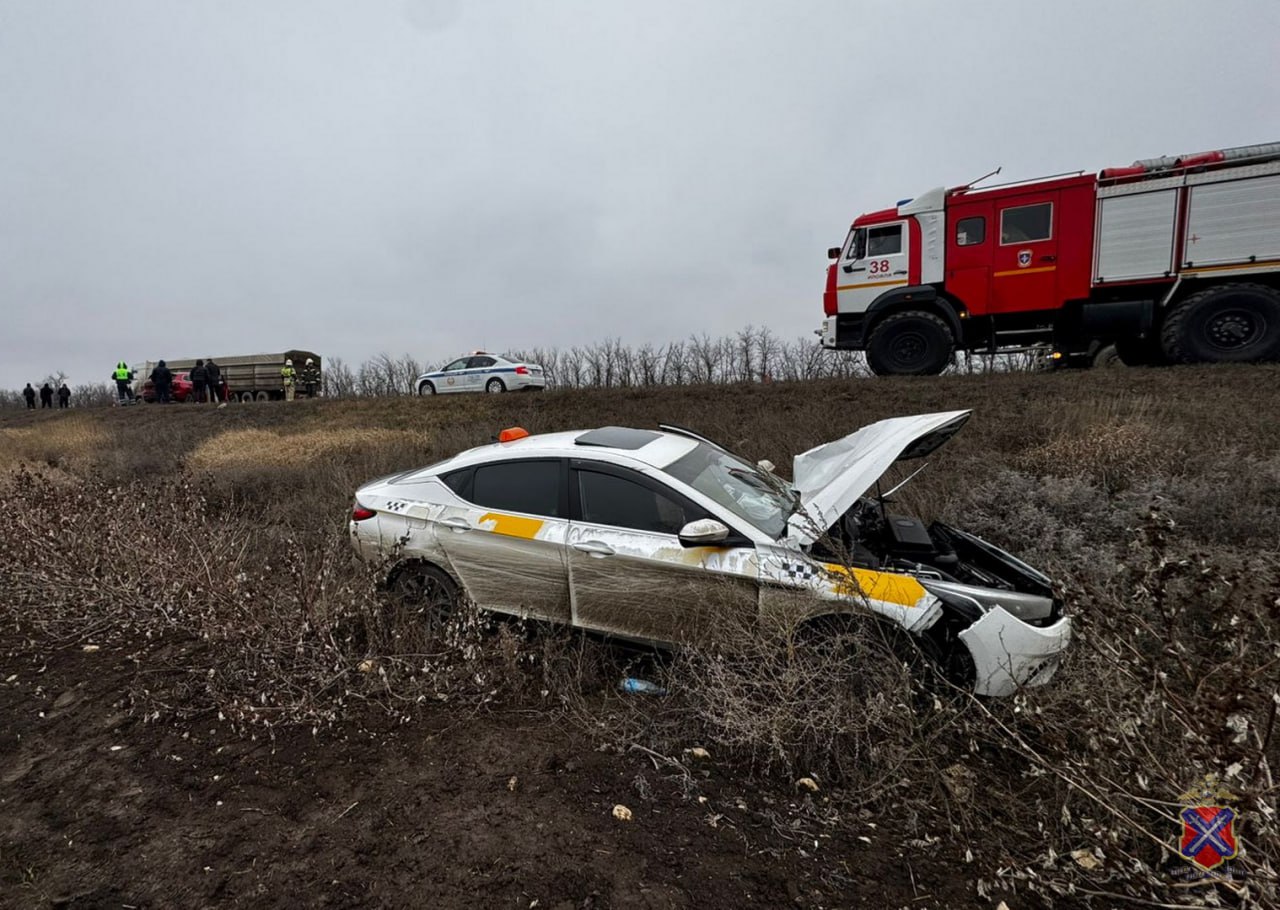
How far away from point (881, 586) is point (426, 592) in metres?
2.93

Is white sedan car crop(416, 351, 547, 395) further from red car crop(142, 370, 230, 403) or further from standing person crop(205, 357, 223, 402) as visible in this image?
red car crop(142, 370, 230, 403)

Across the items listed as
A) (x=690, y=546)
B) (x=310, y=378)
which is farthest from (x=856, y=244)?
(x=310, y=378)

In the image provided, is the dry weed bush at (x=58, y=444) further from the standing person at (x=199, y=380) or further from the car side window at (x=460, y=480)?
the car side window at (x=460, y=480)

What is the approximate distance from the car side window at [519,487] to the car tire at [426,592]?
1.95ft

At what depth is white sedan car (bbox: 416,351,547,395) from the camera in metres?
17.6

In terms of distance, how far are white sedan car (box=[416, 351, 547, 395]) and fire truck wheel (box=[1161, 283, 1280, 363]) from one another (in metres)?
14.3

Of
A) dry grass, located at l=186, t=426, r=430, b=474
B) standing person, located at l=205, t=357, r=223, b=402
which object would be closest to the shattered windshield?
dry grass, located at l=186, t=426, r=430, b=474

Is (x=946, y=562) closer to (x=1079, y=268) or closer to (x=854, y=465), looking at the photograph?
(x=854, y=465)

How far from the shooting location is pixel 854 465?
10.7 ft

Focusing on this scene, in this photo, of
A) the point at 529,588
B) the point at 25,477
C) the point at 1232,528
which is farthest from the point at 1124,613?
the point at 25,477

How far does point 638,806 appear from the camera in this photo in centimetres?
236

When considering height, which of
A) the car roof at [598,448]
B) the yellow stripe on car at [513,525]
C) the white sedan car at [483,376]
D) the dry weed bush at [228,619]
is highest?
the white sedan car at [483,376]

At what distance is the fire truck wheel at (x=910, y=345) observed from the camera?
9.64 meters

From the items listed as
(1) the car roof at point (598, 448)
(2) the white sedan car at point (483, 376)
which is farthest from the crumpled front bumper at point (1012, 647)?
(2) the white sedan car at point (483, 376)
